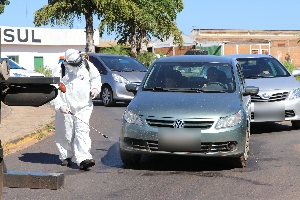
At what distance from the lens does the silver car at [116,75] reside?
67.1ft

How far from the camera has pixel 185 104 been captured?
9570 millimetres

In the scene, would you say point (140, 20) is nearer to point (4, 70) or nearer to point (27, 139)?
point (27, 139)

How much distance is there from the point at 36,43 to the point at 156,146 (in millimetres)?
50167

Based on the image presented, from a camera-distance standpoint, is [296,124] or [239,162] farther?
[296,124]

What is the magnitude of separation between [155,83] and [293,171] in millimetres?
2494

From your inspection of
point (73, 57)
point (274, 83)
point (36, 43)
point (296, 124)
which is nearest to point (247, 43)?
point (36, 43)

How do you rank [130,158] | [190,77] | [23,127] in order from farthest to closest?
[23,127] < [190,77] < [130,158]

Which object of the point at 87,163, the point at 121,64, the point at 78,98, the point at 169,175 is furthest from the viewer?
the point at 121,64

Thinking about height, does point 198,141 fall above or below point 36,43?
below

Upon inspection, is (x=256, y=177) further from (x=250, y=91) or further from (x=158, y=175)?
(x=250, y=91)

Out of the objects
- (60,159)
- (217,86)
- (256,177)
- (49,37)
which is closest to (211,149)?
(256,177)

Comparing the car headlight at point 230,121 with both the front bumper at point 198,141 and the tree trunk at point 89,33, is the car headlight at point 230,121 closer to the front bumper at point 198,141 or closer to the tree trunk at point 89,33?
the front bumper at point 198,141

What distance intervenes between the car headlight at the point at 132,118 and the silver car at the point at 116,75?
34.5 feet

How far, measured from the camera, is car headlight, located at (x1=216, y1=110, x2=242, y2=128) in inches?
368
